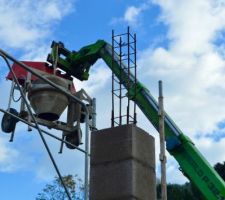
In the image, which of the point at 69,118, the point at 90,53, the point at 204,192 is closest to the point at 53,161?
the point at 69,118

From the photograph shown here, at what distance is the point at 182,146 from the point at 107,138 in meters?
11.0

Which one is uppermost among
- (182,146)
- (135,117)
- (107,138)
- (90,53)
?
(90,53)

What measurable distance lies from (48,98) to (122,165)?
3.80 metres

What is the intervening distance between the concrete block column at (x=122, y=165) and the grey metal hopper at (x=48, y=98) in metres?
2.84

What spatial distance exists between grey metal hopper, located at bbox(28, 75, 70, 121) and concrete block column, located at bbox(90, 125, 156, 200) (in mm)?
2836

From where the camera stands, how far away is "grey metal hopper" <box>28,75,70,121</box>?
1041 cm

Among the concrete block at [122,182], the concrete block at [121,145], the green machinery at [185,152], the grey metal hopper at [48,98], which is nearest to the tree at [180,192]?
the green machinery at [185,152]

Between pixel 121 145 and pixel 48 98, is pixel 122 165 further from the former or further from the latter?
pixel 48 98

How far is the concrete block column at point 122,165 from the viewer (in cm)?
715

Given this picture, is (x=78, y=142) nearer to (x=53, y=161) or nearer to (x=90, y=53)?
(x=53, y=161)

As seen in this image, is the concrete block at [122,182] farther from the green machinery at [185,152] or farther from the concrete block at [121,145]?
the green machinery at [185,152]

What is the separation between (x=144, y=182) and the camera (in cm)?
736

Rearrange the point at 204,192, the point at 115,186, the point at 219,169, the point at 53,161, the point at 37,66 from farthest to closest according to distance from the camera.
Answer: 1. the point at 219,169
2. the point at 204,192
3. the point at 37,66
4. the point at 53,161
5. the point at 115,186

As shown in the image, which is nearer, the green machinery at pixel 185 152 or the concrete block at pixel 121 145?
the concrete block at pixel 121 145
